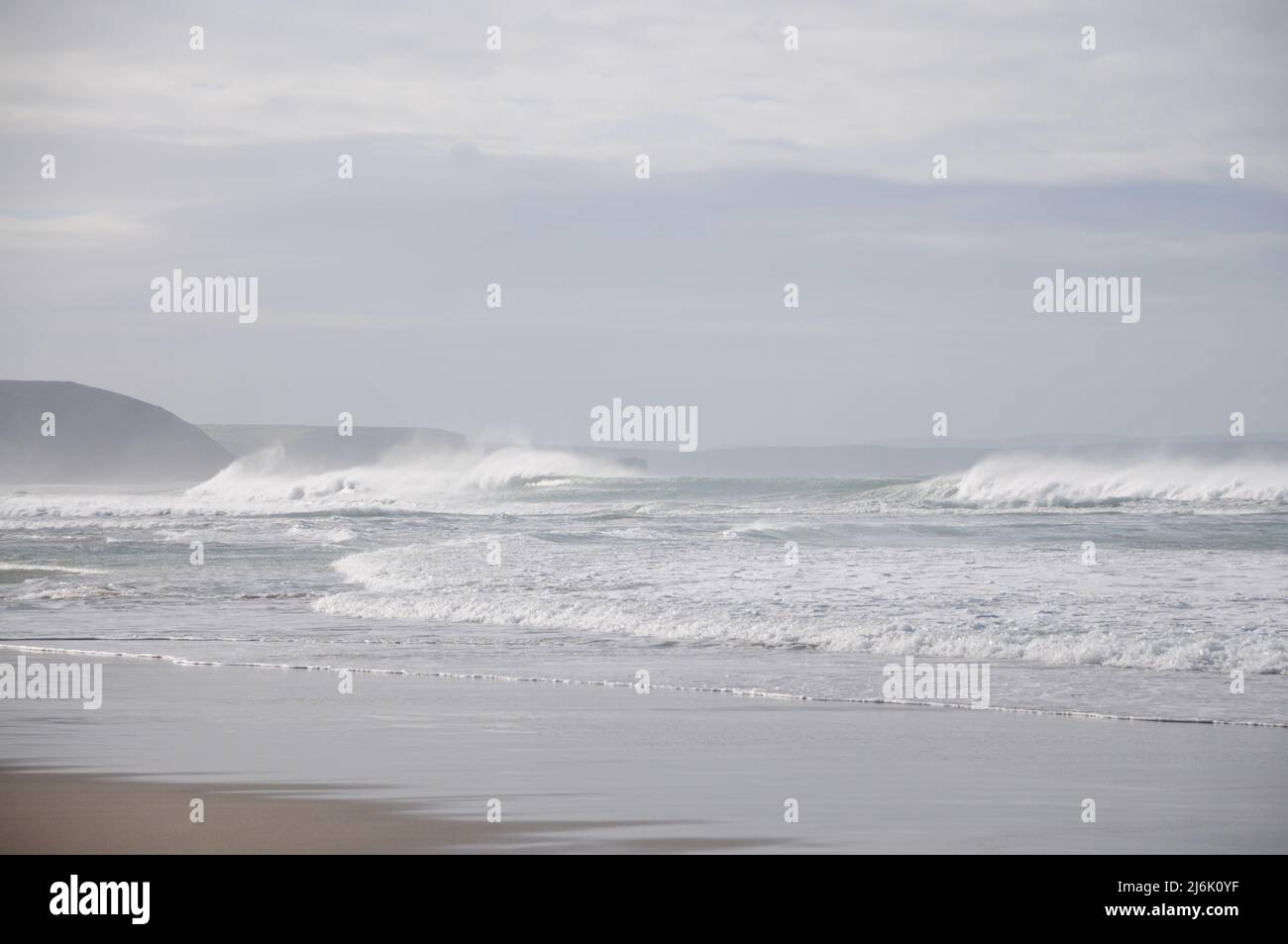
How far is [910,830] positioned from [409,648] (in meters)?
8.47

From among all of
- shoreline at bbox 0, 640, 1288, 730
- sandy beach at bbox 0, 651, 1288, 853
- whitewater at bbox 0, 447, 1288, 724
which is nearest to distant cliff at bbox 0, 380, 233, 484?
whitewater at bbox 0, 447, 1288, 724

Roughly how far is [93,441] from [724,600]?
125 meters

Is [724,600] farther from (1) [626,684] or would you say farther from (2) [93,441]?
(2) [93,441]

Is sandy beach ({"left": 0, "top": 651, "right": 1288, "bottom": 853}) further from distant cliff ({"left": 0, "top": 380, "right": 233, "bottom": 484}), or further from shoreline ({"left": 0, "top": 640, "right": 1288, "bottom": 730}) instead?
distant cliff ({"left": 0, "top": 380, "right": 233, "bottom": 484})

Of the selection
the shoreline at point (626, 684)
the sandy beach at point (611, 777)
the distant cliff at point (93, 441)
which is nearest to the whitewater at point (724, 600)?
the shoreline at point (626, 684)

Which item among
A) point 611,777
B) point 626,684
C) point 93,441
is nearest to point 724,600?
point 626,684

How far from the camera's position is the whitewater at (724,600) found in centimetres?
1241

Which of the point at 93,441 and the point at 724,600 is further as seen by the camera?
the point at 93,441

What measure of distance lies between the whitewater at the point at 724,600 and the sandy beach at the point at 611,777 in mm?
1469

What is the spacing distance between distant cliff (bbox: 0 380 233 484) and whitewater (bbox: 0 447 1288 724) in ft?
302

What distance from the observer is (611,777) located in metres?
7.90

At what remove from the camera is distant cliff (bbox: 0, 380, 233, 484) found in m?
129

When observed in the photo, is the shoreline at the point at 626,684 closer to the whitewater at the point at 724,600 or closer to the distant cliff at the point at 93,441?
the whitewater at the point at 724,600
